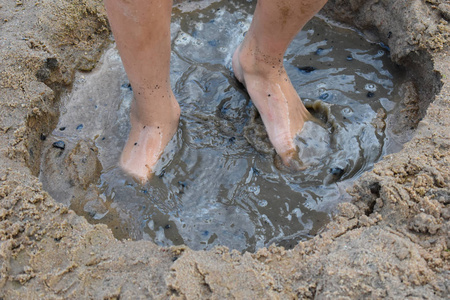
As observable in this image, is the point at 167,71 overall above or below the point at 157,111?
above

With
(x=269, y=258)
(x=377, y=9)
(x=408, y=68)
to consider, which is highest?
(x=377, y=9)

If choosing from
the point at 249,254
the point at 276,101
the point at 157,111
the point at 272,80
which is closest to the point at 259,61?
the point at 272,80

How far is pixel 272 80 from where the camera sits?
210cm

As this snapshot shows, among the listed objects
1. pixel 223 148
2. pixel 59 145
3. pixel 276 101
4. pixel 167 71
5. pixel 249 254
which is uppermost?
pixel 167 71

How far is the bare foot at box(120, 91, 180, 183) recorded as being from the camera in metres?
1.93

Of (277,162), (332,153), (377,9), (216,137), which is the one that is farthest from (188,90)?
(377,9)

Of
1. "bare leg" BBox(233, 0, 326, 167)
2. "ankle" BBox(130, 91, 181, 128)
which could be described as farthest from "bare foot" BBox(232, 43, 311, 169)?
"ankle" BBox(130, 91, 181, 128)

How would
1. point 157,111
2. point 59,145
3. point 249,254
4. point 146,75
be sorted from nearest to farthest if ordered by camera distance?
point 249,254, point 146,75, point 157,111, point 59,145

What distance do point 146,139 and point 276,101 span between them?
2.30 feet

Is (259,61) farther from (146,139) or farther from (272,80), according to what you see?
(146,139)

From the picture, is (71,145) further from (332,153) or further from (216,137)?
(332,153)

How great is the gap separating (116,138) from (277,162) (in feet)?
2.86

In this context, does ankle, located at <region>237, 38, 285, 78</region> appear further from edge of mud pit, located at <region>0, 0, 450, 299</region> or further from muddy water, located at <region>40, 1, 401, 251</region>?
edge of mud pit, located at <region>0, 0, 450, 299</region>

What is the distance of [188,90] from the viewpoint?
2.33 metres
